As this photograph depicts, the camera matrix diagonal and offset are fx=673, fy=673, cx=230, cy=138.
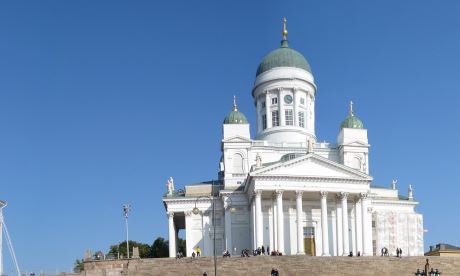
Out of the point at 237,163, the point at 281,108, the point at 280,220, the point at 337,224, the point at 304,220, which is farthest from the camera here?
the point at 281,108

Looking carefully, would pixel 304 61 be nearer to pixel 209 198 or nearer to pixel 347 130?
pixel 347 130

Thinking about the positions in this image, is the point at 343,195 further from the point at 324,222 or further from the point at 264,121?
the point at 264,121

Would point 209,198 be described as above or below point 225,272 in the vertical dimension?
above

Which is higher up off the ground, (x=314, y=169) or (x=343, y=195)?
(x=314, y=169)

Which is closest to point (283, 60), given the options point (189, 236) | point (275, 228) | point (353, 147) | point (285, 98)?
point (285, 98)

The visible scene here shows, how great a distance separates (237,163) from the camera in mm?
70938

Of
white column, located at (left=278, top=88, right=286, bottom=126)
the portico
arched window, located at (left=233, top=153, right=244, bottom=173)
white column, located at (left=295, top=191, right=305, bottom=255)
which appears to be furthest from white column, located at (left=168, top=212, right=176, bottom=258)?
white column, located at (left=278, top=88, right=286, bottom=126)

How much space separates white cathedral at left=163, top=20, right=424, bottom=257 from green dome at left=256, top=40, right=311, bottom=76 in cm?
12

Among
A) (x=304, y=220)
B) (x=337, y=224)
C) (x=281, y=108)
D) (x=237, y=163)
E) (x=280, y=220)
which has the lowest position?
(x=337, y=224)

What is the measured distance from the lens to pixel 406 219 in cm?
7344

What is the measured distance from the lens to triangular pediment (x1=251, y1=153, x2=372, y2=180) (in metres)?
63.1

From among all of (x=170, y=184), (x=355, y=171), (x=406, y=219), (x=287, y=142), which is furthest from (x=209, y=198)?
(x=406, y=219)

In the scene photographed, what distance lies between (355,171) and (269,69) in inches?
759

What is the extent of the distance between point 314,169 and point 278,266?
15989 mm
